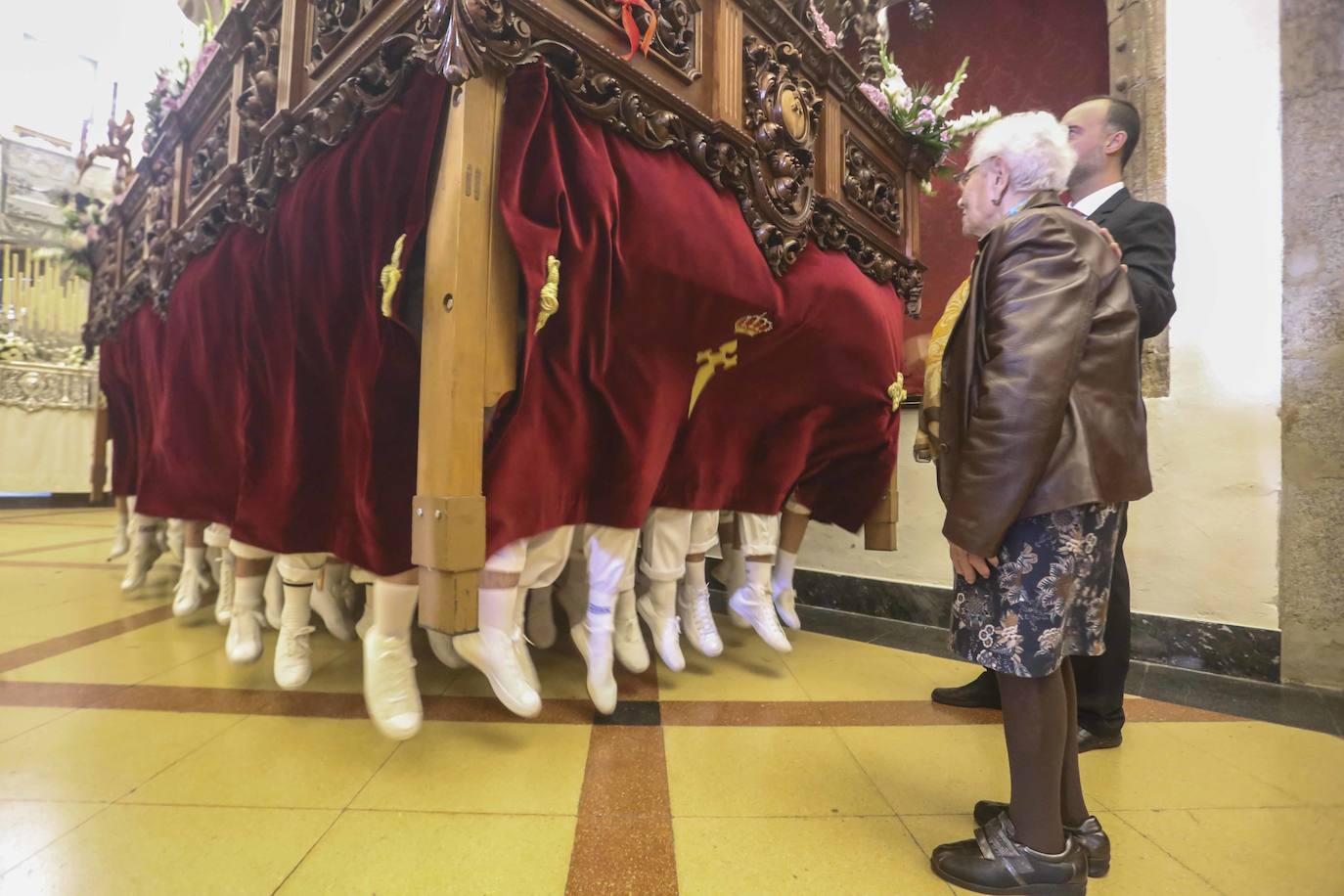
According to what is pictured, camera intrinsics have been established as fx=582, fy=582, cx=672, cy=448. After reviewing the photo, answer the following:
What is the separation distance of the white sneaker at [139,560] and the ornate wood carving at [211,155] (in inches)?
64.3

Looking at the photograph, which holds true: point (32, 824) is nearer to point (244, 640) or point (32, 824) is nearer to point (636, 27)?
point (244, 640)

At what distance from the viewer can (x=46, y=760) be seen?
117 cm

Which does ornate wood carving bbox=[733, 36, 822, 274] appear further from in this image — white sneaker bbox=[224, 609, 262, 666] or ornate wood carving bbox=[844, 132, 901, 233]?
Answer: white sneaker bbox=[224, 609, 262, 666]

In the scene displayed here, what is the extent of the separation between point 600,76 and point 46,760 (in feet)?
5.68

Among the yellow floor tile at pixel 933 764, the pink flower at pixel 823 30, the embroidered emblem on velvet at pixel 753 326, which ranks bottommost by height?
the yellow floor tile at pixel 933 764

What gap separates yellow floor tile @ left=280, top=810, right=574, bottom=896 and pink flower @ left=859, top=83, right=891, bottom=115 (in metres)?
2.11

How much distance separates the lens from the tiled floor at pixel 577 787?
2.88 feet

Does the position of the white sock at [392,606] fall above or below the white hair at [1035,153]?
below

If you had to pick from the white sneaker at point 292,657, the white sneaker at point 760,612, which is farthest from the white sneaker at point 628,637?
the white sneaker at point 292,657

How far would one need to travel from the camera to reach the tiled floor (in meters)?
0.88

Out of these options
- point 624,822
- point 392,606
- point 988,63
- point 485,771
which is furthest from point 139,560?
point 988,63

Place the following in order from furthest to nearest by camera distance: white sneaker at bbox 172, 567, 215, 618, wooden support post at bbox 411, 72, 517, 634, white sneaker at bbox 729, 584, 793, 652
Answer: white sneaker at bbox 172, 567, 215, 618 < white sneaker at bbox 729, 584, 793, 652 < wooden support post at bbox 411, 72, 517, 634

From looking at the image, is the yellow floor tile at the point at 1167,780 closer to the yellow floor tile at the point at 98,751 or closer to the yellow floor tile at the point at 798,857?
the yellow floor tile at the point at 798,857

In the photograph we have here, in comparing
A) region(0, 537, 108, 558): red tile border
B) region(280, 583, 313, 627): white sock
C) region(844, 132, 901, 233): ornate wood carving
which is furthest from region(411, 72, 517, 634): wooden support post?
region(0, 537, 108, 558): red tile border
